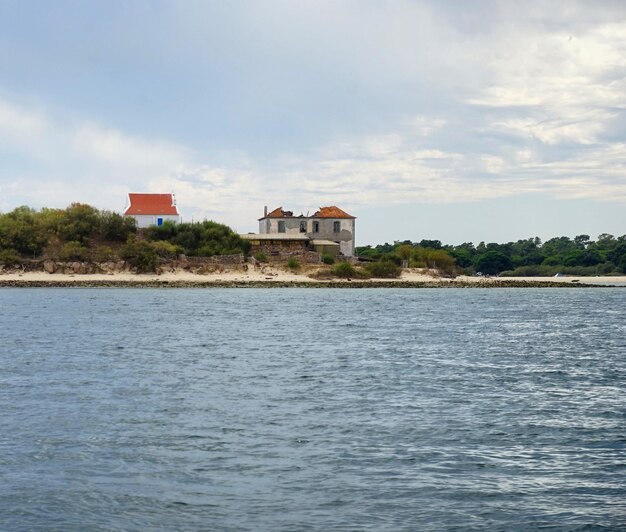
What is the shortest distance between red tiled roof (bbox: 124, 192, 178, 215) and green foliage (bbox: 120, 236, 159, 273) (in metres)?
12.8

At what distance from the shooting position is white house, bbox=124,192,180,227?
112125 mm

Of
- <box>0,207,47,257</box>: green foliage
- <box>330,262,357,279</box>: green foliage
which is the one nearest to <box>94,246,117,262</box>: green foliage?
<box>0,207,47,257</box>: green foliage

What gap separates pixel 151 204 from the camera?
114m

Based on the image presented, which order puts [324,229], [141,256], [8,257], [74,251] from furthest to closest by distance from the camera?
[324,229] < [74,251] < [141,256] < [8,257]

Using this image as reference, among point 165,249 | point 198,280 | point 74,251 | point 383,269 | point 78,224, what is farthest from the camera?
point 383,269

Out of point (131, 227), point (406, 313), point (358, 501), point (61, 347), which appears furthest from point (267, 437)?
point (131, 227)

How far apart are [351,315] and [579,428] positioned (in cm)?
3932

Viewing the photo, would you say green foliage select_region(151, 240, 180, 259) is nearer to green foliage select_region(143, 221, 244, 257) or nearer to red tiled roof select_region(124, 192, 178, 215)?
green foliage select_region(143, 221, 244, 257)

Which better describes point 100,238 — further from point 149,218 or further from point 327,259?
point 327,259

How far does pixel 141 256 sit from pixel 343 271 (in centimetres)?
2418

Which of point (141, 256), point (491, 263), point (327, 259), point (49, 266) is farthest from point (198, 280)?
point (491, 263)

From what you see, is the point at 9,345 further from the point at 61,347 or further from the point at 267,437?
the point at 267,437

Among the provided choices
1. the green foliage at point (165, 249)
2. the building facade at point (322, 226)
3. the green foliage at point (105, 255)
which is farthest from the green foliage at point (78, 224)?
the building facade at point (322, 226)

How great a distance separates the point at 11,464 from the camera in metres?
14.6
